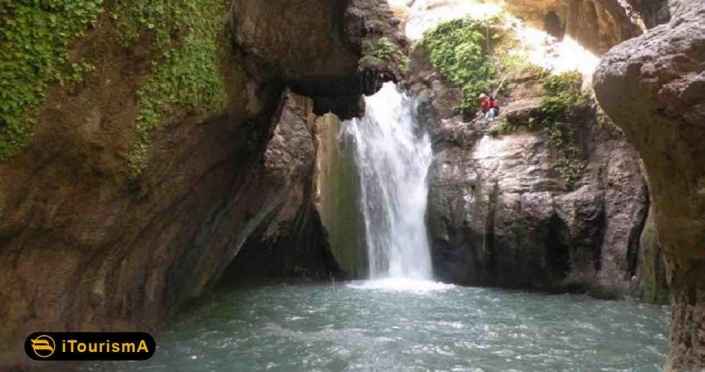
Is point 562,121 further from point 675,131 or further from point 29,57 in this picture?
point 29,57

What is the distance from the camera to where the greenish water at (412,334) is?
759 cm

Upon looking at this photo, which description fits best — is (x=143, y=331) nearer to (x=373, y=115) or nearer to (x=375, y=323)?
(x=375, y=323)

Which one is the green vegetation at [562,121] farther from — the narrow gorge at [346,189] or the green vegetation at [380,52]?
the green vegetation at [380,52]

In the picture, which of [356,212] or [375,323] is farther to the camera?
[356,212]

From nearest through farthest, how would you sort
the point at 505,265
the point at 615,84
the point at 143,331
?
the point at 615,84
the point at 143,331
the point at 505,265

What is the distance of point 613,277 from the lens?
14.6 m

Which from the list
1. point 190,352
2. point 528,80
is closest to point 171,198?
point 190,352

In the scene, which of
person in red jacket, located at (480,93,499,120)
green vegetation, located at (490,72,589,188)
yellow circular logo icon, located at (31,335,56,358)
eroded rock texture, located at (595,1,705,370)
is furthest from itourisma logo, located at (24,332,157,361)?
person in red jacket, located at (480,93,499,120)

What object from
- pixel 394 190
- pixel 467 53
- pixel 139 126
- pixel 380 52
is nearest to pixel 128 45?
pixel 139 126

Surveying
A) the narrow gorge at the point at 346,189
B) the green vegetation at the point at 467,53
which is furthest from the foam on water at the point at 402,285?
the green vegetation at the point at 467,53

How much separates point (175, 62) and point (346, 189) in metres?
12.8

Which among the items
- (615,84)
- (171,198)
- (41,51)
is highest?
(41,51)

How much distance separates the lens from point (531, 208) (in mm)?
16016

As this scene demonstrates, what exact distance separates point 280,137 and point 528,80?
8.27 metres
